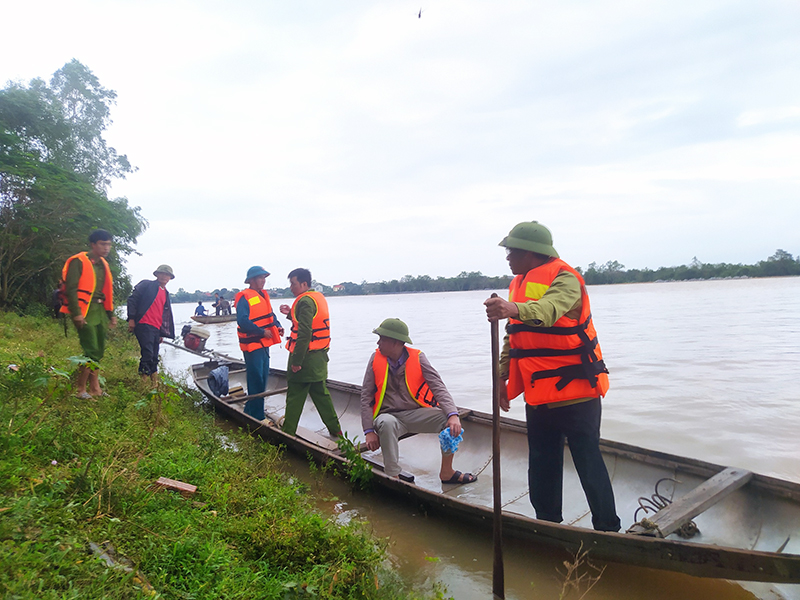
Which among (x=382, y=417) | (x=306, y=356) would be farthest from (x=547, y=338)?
(x=306, y=356)

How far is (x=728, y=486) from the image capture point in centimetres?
322

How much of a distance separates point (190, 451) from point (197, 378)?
5.48m

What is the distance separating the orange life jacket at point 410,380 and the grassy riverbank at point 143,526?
1.17 metres

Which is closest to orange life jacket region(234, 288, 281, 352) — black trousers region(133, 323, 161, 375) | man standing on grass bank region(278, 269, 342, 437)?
man standing on grass bank region(278, 269, 342, 437)

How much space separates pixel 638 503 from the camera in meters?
3.89

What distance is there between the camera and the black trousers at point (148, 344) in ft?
21.7

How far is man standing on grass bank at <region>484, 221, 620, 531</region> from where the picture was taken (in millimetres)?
3016

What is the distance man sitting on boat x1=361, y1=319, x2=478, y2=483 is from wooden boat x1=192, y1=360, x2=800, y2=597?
302mm

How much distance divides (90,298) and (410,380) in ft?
12.0

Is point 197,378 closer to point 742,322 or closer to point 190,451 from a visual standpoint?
point 190,451

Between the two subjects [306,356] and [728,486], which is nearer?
[728,486]

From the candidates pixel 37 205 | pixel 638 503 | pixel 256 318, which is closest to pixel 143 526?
pixel 638 503

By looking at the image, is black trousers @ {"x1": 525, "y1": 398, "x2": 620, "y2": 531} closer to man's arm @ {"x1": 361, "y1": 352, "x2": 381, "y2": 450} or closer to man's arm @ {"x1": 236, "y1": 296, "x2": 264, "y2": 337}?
man's arm @ {"x1": 361, "y1": 352, "x2": 381, "y2": 450}

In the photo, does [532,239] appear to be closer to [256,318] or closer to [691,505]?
[691,505]
